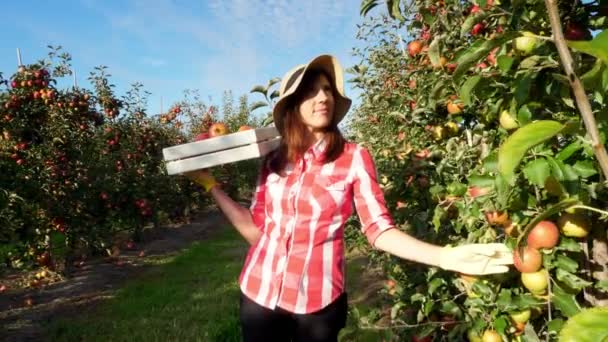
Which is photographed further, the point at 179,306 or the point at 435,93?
the point at 179,306

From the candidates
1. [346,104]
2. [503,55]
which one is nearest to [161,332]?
[346,104]

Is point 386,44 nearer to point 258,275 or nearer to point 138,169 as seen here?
point 258,275

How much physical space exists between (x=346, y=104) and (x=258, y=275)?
2.45ft

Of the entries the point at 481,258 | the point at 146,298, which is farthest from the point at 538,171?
the point at 146,298

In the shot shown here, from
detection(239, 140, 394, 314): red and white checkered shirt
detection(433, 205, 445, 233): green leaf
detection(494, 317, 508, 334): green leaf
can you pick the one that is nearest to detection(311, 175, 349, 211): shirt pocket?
detection(239, 140, 394, 314): red and white checkered shirt

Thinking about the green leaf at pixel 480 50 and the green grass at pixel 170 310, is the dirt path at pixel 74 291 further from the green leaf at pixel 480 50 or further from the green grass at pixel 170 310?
the green leaf at pixel 480 50

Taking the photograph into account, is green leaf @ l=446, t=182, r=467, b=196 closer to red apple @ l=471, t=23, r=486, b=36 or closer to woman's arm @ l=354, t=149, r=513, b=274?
woman's arm @ l=354, t=149, r=513, b=274

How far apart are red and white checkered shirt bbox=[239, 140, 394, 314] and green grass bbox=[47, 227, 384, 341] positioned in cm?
106

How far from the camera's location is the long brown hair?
1.78 m

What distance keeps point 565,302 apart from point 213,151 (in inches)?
49.3

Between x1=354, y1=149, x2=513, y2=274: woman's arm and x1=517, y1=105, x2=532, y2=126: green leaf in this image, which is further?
x1=354, y1=149, x2=513, y2=274: woman's arm

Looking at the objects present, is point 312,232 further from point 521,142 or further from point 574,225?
point 521,142

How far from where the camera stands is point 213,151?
5.98 ft

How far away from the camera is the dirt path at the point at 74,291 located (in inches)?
173
